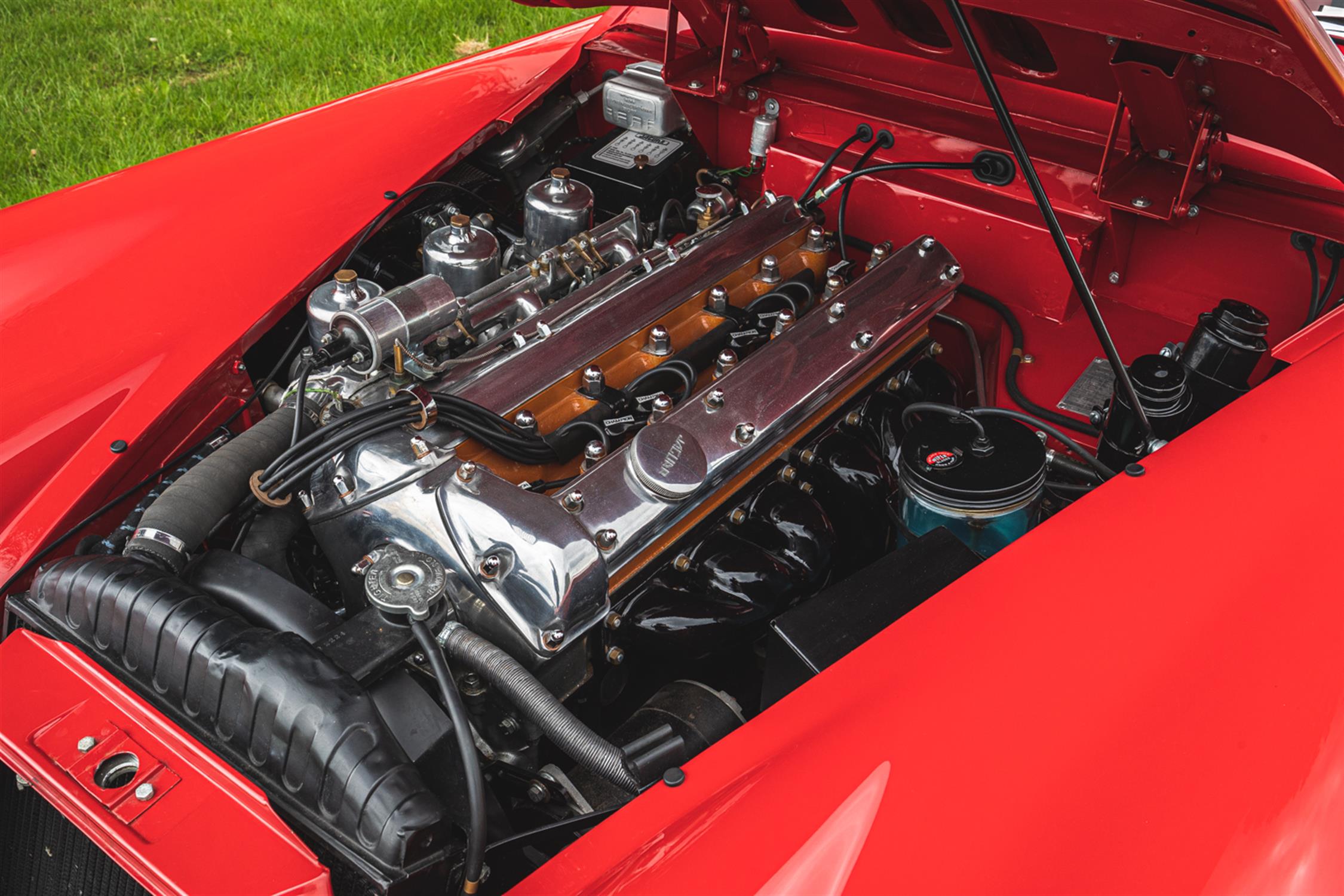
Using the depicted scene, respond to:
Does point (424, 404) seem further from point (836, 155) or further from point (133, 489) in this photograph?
point (836, 155)

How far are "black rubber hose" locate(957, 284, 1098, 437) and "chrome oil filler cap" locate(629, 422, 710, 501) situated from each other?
709 mm

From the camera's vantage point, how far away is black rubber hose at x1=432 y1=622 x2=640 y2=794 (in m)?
1.09

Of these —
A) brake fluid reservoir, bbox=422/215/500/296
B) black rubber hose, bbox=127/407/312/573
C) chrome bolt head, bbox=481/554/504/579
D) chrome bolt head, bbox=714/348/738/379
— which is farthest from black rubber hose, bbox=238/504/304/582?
chrome bolt head, bbox=714/348/738/379

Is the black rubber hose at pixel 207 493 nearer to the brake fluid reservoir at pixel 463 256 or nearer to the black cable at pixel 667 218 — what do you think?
the brake fluid reservoir at pixel 463 256

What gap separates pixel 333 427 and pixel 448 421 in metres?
0.14

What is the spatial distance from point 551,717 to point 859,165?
122cm

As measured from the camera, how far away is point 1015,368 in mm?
1891

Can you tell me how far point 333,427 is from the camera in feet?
4.37

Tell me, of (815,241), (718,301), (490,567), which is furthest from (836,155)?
(490,567)

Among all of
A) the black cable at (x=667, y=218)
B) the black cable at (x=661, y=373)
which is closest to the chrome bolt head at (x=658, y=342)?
the black cable at (x=661, y=373)

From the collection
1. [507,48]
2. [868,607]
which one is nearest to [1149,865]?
[868,607]

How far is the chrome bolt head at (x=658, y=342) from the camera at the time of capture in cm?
164

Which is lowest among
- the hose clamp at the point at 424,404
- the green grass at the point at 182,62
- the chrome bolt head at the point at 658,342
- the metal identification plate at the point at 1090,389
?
the green grass at the point at 182,62

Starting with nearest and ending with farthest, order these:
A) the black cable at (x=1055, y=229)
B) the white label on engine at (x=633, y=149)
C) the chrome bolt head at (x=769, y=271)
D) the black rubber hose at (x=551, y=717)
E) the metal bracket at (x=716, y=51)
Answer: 1. the black rubber hose at (x=551, y=717)
2. the black cable at (x=1055, y=229)
3. the chrome bolt head at (x=769, y=271)
4. the metal bracket at (x=716, y=51)
5. the white label on engine at (x=633, y=149)
